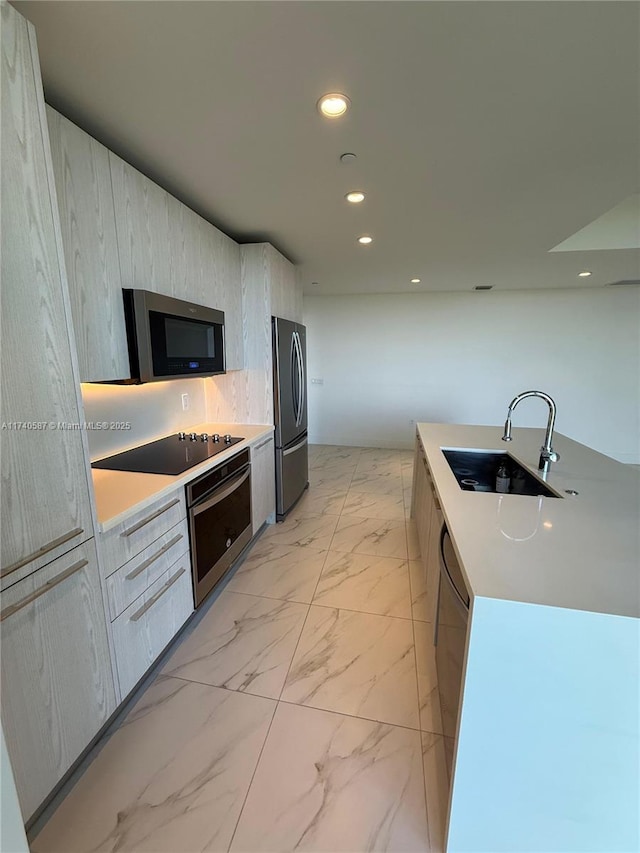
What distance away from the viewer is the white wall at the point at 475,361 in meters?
4.95

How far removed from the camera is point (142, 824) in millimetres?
1130

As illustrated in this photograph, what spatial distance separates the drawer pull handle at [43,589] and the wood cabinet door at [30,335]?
8 centimetres

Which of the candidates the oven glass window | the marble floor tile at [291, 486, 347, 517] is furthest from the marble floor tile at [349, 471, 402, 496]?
the oven glass window

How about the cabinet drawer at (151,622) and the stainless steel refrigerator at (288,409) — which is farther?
the stainless steel refrigerator at (288,409)

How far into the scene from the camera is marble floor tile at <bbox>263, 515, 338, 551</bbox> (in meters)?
2.86

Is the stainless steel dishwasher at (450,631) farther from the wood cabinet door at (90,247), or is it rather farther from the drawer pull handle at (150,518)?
the wood cabinet door at (90,247)

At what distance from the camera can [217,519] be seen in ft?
6.83

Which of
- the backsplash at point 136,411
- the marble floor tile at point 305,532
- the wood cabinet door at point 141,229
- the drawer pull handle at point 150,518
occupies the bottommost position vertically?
the marble floor tile at point 305,532

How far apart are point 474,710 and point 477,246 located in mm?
3240

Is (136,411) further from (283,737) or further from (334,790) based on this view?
(334,790)

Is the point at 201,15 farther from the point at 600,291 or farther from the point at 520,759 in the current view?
the point at 600,291

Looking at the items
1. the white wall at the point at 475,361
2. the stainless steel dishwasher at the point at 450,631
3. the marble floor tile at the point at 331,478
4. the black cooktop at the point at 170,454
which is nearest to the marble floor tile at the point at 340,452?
the white wall at the point at 475,361

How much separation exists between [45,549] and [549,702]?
150 cm

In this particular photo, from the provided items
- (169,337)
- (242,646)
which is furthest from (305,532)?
(169,337)
